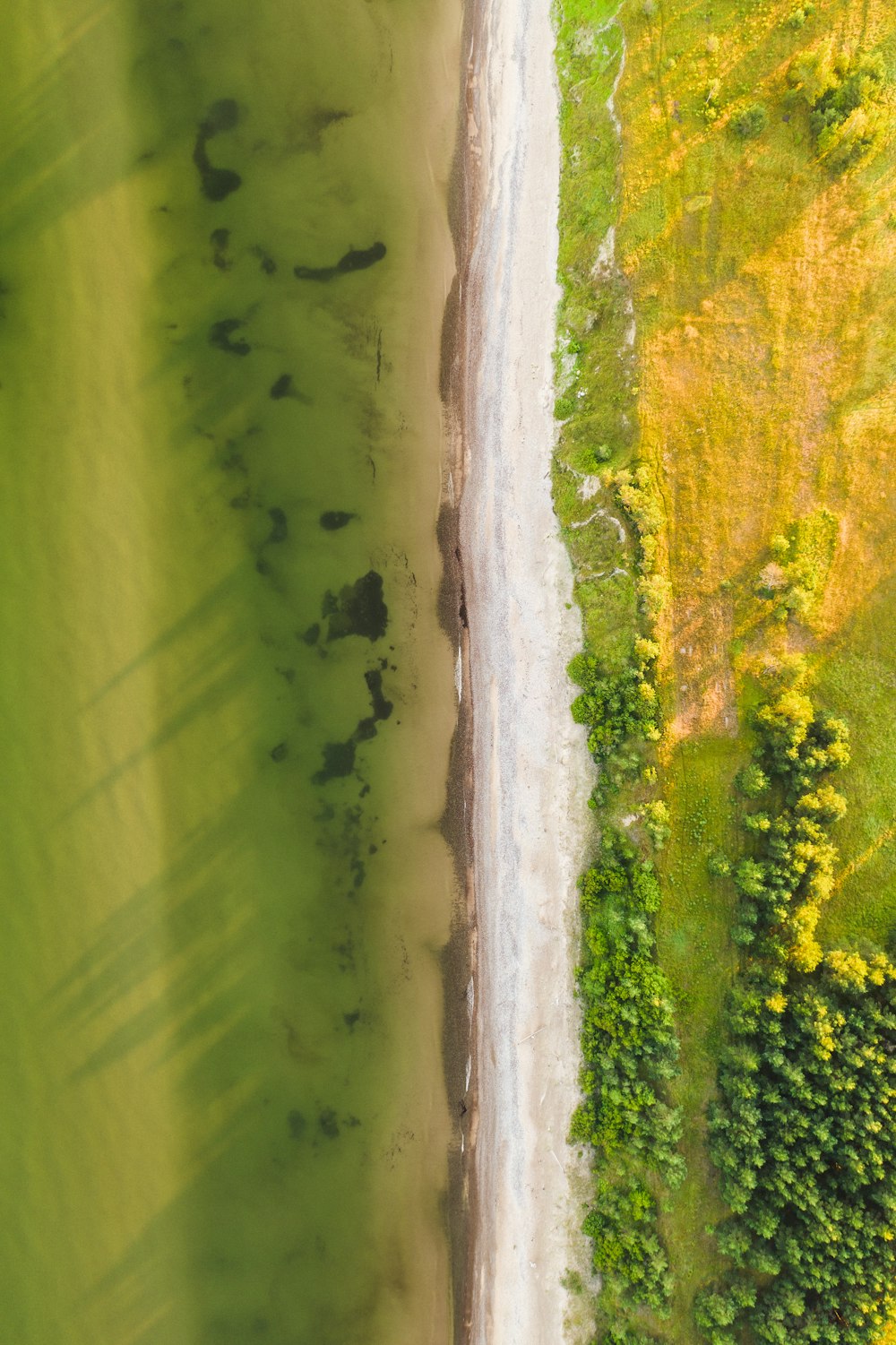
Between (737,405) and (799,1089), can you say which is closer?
(799,1089)

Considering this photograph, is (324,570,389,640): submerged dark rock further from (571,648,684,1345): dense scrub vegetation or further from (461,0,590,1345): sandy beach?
(571,648,684,1345): dense scrub vegetation

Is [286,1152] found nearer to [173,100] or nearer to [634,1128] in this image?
[634,1128]

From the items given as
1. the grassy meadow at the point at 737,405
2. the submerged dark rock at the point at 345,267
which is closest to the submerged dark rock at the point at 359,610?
the grassy meadow at the point at 737,405

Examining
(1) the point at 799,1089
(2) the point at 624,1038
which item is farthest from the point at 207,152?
(1) the point at 799,1089

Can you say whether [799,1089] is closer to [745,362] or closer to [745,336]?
[745,362]

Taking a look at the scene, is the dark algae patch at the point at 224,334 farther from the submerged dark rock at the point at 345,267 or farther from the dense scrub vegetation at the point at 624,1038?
the dense scrub vegetation at the point at 624,1038

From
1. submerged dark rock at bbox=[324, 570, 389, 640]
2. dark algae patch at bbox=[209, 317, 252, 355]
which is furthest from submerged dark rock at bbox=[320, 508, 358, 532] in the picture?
dark algae patch at bbox=[209, 317, 252, 355]

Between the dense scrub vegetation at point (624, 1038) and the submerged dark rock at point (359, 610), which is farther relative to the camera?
the submerged dark rock at point (359, 610)
